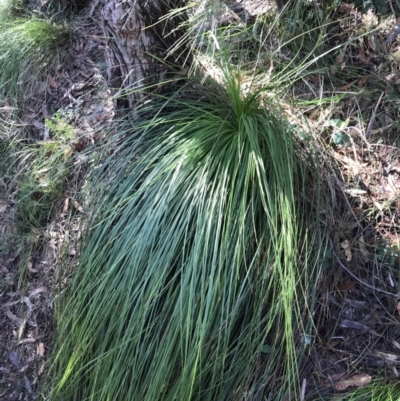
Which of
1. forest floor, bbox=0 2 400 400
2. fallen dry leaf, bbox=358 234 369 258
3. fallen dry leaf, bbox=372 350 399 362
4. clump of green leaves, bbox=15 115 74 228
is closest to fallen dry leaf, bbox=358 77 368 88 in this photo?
forest floor, bbox=0 2 400 400

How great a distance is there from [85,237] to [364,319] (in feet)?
3.86

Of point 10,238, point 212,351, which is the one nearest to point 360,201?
point 212,351

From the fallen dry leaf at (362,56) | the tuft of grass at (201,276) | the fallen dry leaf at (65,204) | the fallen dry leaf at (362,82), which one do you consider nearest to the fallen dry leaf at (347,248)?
the tuft of grass at (201,276)

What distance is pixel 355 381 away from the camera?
1771 millimetres

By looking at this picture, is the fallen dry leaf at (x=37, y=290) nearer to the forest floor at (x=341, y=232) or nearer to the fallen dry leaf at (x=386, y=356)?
the forest floor at (x=341, y=232)

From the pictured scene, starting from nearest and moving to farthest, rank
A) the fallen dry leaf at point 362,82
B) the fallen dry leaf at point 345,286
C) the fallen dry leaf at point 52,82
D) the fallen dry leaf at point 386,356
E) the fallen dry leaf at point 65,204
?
the fallen dry leaf at point 386,356, the fallen dry leaf at point 345,286, the fallen dry leaf at point 362,82, the fallen dry leaf at point 65,204, the fallen dry leaf at point 52,82

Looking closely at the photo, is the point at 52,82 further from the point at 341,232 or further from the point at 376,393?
the point at 376,393

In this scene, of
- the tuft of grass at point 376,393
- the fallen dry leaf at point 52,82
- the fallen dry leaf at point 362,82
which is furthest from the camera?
the fallen dry leaf at point 52,82

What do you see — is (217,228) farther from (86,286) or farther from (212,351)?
(86,286)

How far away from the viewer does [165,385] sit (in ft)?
5.68

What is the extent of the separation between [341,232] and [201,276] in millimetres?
630

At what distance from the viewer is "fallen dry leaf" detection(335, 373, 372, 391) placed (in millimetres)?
1761

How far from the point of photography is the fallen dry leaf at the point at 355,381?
5.78 feet

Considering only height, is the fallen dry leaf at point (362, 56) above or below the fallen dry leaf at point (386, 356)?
above
